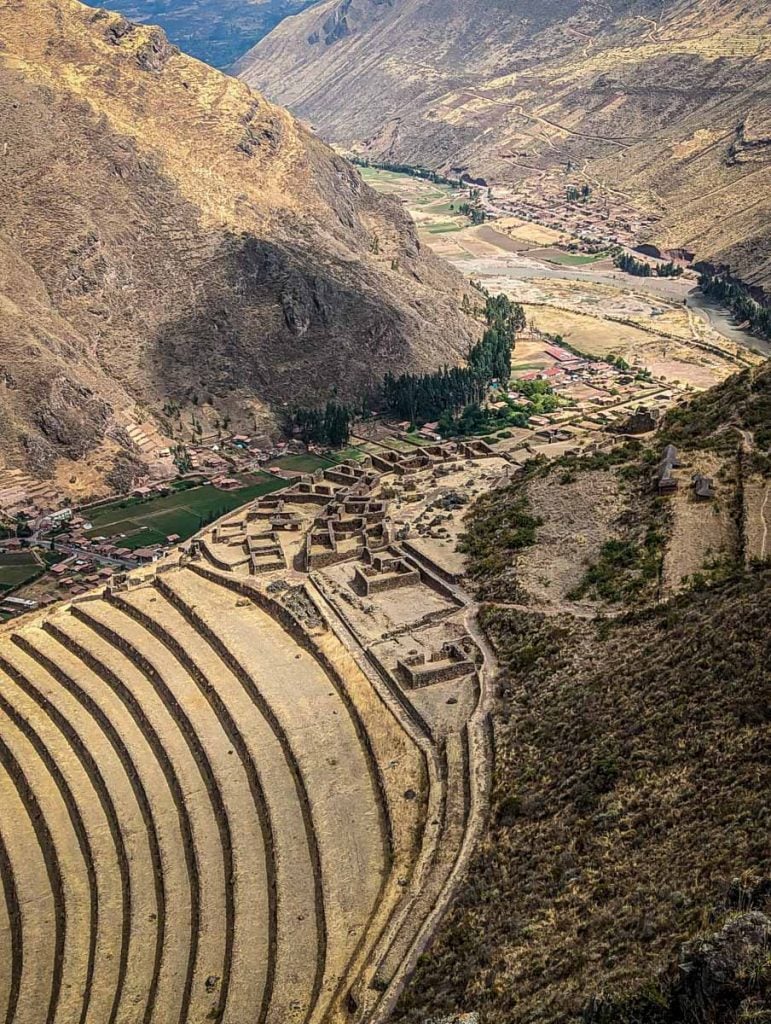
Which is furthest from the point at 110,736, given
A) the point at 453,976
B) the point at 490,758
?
the point at 453,976

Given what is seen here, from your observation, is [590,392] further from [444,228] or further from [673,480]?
[444,228]

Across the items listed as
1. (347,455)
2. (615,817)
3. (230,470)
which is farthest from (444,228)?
(615,817)

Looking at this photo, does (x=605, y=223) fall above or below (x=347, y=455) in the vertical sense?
above

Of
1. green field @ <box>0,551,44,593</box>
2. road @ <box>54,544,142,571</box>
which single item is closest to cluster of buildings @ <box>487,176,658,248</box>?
road @ <box>54,544,142,571</box>

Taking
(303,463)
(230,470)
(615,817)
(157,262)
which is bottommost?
(303,463)

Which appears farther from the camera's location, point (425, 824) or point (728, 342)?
point (728, 342)

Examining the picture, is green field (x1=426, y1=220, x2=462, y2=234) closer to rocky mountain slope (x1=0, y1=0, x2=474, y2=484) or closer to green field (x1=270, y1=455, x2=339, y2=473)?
rocky mountain slope (x1=0, y1=0, x2=474, y2=484)

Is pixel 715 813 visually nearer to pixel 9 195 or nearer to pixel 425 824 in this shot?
pixel 425 824
